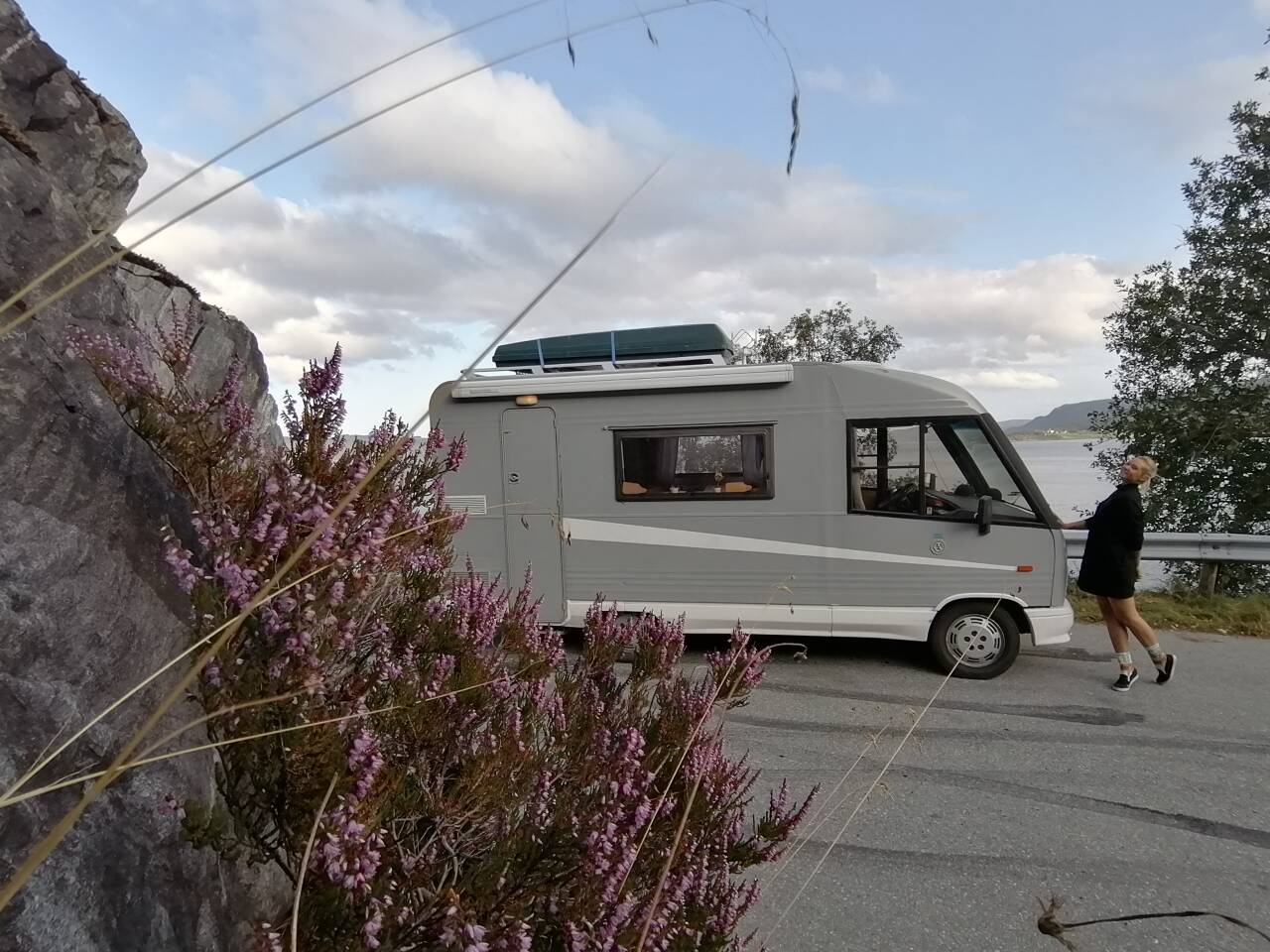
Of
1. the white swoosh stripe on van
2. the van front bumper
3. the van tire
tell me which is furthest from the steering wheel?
the van front bumper

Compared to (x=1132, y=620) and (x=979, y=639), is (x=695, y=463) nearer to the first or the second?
(x=979, y=639)

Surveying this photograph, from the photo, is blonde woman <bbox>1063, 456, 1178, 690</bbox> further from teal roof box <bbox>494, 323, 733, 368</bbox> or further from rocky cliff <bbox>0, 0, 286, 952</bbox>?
rocky cliff <bbox>0, 0, 286, 952</bbox>

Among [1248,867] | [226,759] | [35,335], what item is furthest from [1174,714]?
[35,335]

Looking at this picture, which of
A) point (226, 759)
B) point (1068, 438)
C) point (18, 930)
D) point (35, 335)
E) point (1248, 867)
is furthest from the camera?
point (1068, 438)

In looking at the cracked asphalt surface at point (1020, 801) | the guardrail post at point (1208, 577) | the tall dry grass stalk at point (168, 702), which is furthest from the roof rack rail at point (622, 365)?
the guardrail post at point (1208, 577)

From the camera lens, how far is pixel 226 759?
1304mm

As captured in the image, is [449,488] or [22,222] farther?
[449,488]

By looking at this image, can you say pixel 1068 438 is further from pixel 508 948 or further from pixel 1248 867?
pixel 508 948

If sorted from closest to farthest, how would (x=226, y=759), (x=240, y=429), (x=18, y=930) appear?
(x=18, y=930) < (x=226, y=759) < (x=240, y=429)

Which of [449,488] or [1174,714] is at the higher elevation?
[449,488]

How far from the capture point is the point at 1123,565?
593 cm

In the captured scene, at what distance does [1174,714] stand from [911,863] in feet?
10.8

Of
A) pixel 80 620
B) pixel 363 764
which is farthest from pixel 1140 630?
pixel 80 620

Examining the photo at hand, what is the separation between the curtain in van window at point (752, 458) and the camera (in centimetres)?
659
